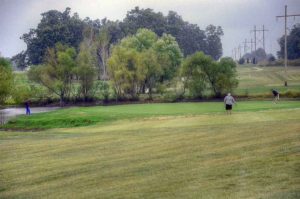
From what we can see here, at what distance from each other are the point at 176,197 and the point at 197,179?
208 centimetres

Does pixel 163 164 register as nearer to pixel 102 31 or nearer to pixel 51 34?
pixel 102 31

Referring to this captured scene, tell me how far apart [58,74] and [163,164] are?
2545 inches

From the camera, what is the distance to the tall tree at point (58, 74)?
273 ft

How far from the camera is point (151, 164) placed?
2128 cm

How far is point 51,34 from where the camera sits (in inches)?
5236

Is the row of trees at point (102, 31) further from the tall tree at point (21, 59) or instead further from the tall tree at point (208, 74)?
the tall tree at point (208, 74)

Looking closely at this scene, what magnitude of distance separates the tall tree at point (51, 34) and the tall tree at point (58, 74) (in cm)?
4797

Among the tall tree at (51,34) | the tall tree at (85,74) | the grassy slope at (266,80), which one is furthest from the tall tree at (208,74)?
the tall tree at (51,34)

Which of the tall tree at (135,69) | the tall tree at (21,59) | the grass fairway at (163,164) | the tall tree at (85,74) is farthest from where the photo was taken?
the tall tree at (21,59)

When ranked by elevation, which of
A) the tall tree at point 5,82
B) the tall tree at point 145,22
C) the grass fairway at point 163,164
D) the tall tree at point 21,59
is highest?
the tall tree at point 145,22

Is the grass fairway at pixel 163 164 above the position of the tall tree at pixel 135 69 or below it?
below

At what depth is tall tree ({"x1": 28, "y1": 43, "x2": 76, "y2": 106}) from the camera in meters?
83.1

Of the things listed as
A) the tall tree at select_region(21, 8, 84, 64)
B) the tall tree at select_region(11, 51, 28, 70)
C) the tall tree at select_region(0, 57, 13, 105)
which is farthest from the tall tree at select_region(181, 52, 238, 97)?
the tall tree at select_region(11, 51, 28, 70)

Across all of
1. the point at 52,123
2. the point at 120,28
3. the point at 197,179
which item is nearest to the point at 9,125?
the point at 52,123
